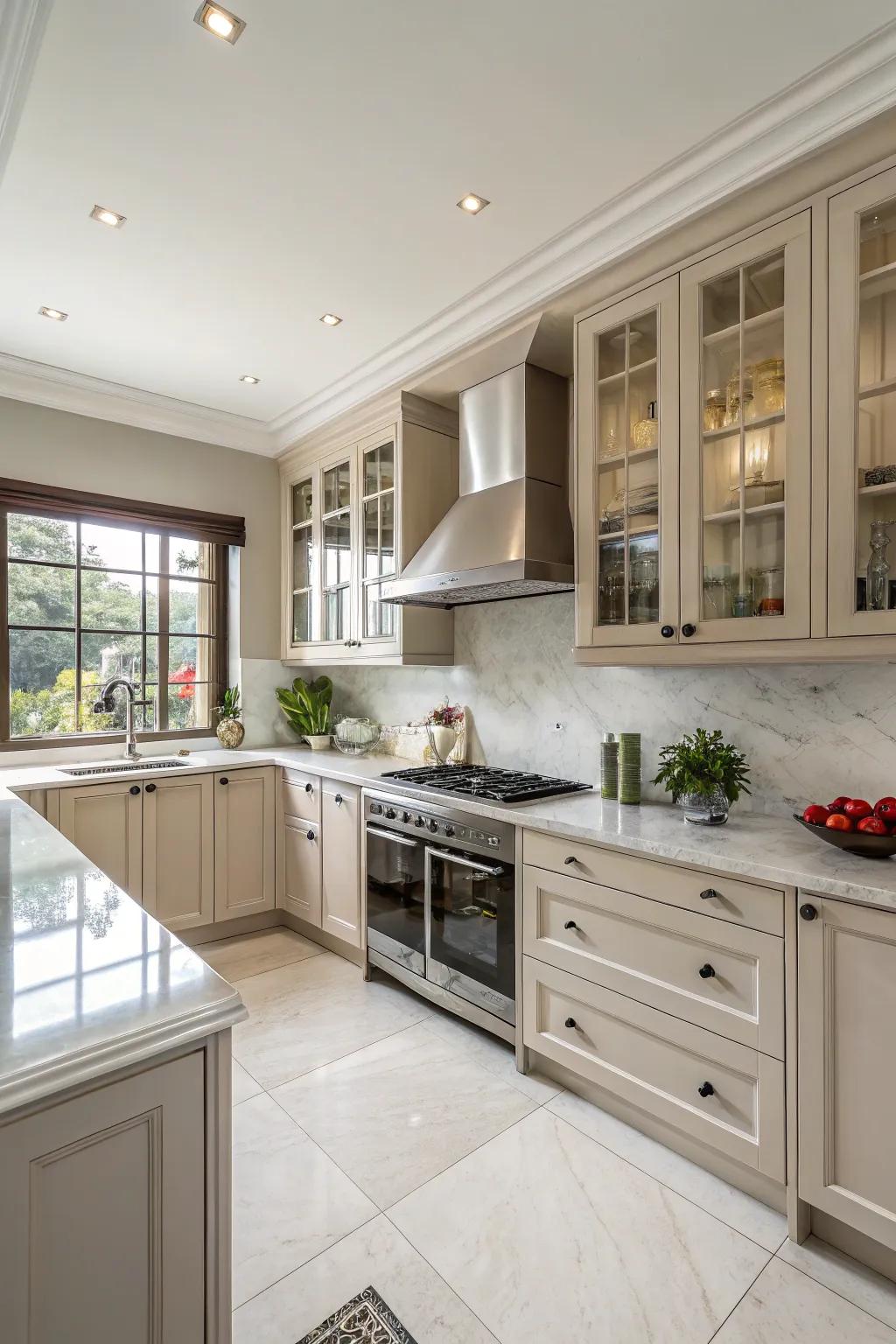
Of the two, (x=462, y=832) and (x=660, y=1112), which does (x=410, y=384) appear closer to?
(x=462, y=832)

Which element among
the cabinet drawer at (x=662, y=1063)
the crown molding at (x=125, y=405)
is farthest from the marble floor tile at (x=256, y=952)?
the crown molding at (x=125, y=405)

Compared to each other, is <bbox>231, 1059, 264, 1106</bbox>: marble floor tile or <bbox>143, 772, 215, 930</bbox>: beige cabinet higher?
<bbox>143, 772, 215, 930</bbox>: beige cabinet

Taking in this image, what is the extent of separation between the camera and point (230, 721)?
3963 mm

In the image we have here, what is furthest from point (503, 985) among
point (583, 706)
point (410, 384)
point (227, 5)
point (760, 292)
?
point (227, 5)

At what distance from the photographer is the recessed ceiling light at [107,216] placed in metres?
2.11

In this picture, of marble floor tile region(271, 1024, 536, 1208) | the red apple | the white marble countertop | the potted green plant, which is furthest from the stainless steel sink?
the red apple

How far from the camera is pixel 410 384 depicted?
3125 millimetres

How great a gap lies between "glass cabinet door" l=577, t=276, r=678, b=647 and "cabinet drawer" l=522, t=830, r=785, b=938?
27.0 inches

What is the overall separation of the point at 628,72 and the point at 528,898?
2273mm

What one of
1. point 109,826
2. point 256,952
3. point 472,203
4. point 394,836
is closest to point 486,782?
point 394,836

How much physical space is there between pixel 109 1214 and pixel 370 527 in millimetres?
2934

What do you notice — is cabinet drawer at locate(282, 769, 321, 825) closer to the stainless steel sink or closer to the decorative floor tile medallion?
the stainless steel sink

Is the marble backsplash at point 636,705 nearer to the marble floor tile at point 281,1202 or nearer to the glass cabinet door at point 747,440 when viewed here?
the glass cabinet door at point 747,440

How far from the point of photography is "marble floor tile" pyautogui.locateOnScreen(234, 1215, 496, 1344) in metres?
1.43
